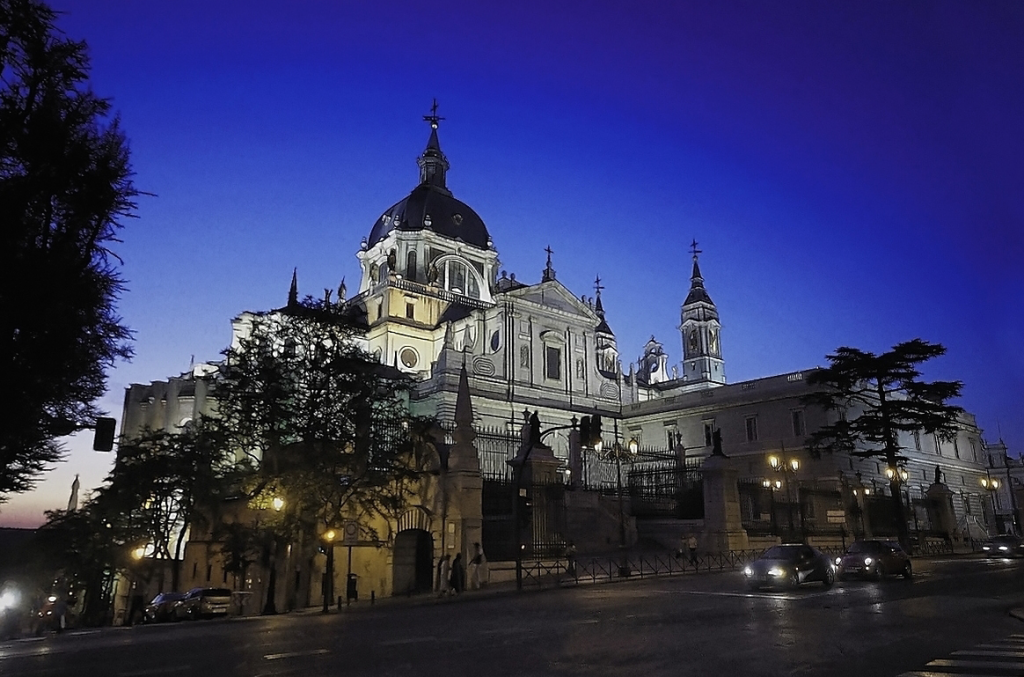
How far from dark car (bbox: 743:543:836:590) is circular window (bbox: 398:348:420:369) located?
49.4 m

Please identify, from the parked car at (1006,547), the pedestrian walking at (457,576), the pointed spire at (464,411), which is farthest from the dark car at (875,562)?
the parked car at (1006,547)

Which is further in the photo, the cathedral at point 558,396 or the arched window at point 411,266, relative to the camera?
the arched window at point 411,266

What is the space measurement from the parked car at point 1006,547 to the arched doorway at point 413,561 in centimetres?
3201

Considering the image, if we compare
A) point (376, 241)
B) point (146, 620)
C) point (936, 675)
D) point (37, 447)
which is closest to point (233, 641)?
A: point (37, 447)

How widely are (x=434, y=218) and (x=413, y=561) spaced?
5350cm

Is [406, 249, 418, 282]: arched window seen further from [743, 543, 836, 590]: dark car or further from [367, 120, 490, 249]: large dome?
[743, 543, 836, 590]: dark car

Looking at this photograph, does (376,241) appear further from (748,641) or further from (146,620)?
(748,641)

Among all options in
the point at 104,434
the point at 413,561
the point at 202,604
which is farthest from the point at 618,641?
the point at 202,604

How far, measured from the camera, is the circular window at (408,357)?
6688cm

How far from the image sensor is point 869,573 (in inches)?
909

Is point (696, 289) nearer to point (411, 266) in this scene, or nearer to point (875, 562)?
point (411, 266)

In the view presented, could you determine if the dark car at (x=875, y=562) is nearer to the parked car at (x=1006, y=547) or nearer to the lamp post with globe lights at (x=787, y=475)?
the lamp post with globe lights at (x=787, y=475)

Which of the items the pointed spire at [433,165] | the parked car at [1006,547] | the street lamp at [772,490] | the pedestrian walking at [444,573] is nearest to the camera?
the pedestrian walking at [444,573]

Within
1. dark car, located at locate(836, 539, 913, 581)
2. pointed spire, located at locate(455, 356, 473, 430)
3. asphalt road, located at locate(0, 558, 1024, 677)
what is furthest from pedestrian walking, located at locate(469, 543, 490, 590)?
dark car, located at locate(836, 539, 913, 581)
